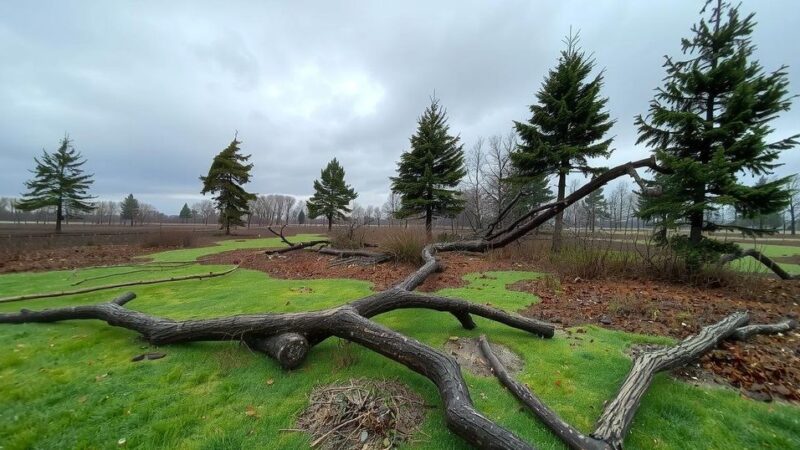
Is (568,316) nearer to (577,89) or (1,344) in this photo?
(1,344)

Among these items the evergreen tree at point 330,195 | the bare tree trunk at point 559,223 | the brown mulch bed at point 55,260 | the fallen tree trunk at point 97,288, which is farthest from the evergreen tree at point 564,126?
the evergreen tree at point 330,195

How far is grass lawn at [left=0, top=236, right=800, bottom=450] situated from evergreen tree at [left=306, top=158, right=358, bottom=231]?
29.6 meters

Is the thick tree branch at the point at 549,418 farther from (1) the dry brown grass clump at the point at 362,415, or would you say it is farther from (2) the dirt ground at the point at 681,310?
(2) the dirt ground at the point at 681,310

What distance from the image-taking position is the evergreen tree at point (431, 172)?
722 inches

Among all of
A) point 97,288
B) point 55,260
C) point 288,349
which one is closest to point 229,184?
point 55,260

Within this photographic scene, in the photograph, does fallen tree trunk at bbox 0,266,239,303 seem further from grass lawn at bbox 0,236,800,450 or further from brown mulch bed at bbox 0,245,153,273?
brown mulch bed at bbox 0,245,153,273

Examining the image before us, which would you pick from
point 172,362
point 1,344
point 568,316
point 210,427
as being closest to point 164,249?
point 1,344

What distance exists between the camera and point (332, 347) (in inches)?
150

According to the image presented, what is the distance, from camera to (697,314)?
4668 millimetres

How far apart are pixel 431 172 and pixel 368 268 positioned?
413 inches

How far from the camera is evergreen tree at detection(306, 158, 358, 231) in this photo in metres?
33.9

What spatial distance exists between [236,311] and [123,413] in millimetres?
2829

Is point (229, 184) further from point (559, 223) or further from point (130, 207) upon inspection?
point (130, 207)

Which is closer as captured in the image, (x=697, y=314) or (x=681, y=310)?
(x=697, y=314)
